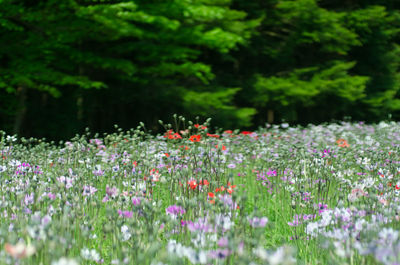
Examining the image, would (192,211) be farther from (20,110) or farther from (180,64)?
(180,64)

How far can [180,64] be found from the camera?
12.6 metres

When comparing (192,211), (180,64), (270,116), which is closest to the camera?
(192,211)

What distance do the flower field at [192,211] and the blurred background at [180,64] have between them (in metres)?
4.84

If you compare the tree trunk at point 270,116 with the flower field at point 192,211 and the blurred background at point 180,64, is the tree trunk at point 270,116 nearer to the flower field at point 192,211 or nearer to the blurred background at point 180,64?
the blurred background at point 180,64

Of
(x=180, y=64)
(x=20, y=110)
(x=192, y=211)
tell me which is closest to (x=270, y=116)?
(x=180, y=64)

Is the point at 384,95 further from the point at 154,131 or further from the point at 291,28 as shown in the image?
the point at 154,131

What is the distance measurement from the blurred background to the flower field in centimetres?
484

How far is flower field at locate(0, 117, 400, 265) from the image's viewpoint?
1.96m

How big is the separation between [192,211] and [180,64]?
9.98 m

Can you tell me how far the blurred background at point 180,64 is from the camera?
9078 millimetres

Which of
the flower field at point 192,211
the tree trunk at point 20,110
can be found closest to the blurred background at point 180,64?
the tree trunk at point 20,110

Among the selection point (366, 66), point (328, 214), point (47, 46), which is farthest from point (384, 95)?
point (328, 214)

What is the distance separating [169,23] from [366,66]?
36.6 feet

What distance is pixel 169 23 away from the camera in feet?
28.5
